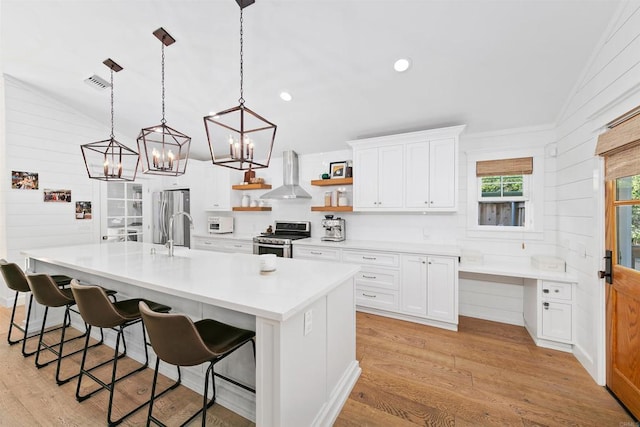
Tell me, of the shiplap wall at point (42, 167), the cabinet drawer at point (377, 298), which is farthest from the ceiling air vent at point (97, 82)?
the cabinet drawer at point (377, 298)

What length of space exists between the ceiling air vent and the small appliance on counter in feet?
11.5

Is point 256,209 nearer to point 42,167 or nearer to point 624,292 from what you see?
point 42,167

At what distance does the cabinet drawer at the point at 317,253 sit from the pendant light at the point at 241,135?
1.38m

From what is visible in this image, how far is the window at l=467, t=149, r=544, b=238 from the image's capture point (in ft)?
10.3

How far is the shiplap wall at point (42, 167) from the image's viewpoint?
3725mm

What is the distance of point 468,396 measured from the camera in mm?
2010

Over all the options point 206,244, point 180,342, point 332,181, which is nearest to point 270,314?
point 180,342

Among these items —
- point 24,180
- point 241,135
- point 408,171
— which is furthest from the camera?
point 24,180

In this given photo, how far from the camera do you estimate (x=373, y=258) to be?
3.49 metres

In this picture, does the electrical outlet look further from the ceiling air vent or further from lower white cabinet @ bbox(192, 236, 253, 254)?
the ceiling air vent

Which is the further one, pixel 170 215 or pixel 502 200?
pixel 170 215

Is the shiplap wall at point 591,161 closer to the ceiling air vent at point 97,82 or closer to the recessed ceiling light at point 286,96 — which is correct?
the recessed ceiling light at point 286,96

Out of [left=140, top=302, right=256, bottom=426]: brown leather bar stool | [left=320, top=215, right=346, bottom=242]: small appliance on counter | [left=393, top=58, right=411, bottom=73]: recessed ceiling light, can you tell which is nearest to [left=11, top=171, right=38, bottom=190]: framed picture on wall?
[left=140, top=302, right=256, bottom=426]: brown leather bar stool

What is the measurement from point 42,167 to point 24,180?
29cm
